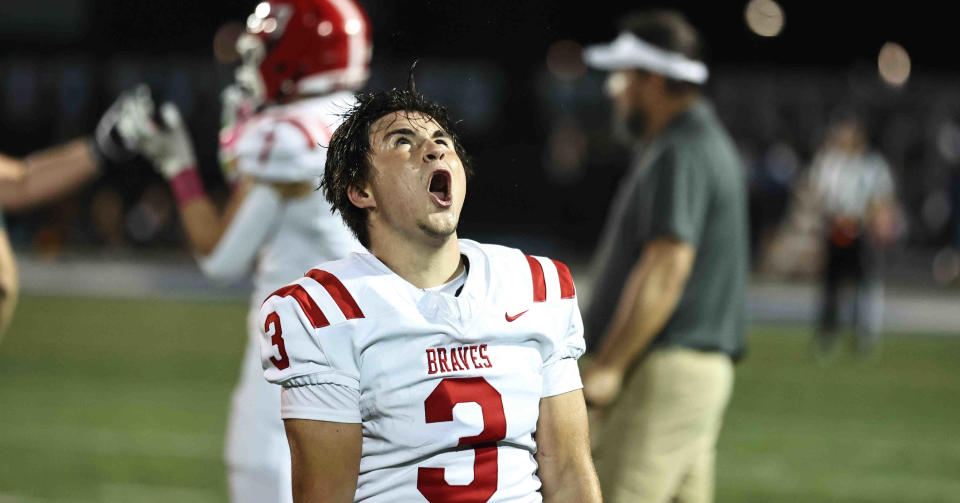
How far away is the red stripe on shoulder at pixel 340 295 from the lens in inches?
80.7

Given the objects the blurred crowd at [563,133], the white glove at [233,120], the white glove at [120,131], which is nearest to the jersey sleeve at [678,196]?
the white glove at [233,120]

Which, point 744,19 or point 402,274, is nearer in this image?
point 402,274

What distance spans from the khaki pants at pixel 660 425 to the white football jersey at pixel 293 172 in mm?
921

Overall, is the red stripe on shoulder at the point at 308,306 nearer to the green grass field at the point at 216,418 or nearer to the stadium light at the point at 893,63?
the green grass field at the point at 216,418

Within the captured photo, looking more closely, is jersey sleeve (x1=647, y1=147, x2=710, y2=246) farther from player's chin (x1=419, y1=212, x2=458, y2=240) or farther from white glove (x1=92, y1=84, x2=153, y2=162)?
player's chin (x1=419, y1=212, x2=458, y2=240)

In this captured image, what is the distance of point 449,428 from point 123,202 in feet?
80.9

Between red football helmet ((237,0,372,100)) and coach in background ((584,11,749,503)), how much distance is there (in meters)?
0.89

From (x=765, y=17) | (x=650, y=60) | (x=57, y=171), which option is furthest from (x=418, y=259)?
(x=765, y=17)

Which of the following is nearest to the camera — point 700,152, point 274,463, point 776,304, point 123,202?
point 274,463

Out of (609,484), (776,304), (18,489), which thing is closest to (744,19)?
(776,304)

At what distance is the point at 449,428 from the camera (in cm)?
208

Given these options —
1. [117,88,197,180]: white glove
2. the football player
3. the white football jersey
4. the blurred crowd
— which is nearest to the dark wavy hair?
the football player

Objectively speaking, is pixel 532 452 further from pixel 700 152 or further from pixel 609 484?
pixel 700 152

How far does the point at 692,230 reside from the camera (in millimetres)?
3783
